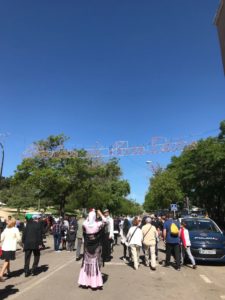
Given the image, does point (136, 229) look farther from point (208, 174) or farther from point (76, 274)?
point (208, 174)

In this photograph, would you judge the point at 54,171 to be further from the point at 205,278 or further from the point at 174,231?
the point at 205,278

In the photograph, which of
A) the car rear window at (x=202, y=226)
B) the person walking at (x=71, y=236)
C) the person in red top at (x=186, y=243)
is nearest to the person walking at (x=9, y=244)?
the person in red top at (x=186, y=243)

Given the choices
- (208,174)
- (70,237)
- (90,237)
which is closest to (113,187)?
(208,174)

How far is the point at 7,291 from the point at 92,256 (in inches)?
81.5

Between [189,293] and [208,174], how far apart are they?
3257 cm

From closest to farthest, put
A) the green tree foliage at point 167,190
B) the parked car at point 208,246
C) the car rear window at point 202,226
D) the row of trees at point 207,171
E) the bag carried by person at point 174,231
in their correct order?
the bag carried by person at point 174,231, the parked car at point 208,246, the car rear window at point 202,226, the row of trees at point 207,171, the green tree foliage at point 167,190

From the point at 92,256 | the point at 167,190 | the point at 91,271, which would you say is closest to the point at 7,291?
the point at 91,271

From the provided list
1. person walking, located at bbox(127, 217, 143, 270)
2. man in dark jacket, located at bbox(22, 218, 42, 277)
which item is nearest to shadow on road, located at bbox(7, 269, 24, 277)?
man in dark jacket, located at bbox(22, 218, 42, 277)

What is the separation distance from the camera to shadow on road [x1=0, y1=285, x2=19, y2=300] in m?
7.98

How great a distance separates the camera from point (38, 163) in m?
37.8

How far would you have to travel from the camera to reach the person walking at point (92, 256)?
29.2 ft

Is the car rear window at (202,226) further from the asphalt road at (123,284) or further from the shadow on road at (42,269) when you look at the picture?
the shadow on road at (42,269)

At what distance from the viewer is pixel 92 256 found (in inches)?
357

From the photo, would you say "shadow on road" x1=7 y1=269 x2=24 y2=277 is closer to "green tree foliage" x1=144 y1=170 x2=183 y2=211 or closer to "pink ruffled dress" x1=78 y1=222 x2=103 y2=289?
"pink ruffled dress" x1=78 y1=222 x2=103 y2=289
